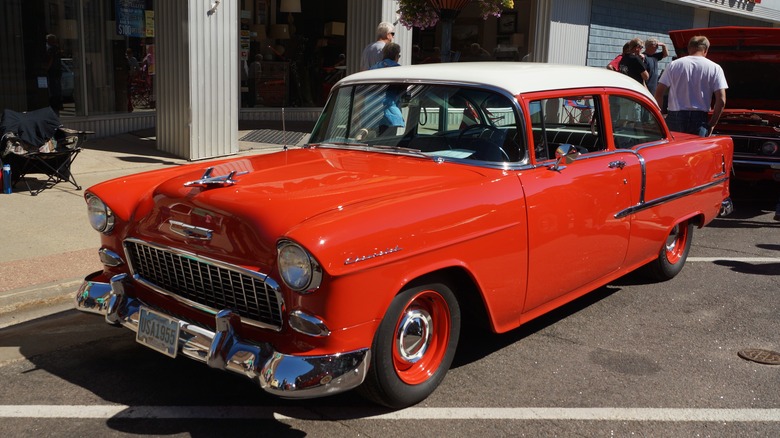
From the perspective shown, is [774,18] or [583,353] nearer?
[583,353]

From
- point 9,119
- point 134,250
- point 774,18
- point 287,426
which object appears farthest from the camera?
point 774,18

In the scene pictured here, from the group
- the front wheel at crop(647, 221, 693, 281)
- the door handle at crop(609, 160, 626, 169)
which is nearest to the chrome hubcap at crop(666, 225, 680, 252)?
the front wheel at crop(647, 221, 693, 281)

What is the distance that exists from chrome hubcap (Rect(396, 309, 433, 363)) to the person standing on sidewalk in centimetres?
587

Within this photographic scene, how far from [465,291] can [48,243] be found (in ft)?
13.4

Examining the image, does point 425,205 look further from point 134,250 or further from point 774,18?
point 774,18

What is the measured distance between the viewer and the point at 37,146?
8.12 meters

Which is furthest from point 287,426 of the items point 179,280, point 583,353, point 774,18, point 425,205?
point 774,18

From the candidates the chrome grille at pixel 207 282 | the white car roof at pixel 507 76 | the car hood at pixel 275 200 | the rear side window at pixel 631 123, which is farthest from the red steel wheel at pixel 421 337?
the rear side window at pixel 631 123

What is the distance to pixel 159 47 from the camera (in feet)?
35.6

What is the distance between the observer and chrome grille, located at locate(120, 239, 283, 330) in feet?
11.7

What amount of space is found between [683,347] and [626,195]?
40.9 inches

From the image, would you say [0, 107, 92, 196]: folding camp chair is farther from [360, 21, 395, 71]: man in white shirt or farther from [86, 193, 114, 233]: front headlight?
[86, 193, 114, 233]: front headlight

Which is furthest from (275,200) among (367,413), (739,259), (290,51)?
(290,51)

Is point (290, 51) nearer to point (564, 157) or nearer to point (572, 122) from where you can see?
point (572, 122)
